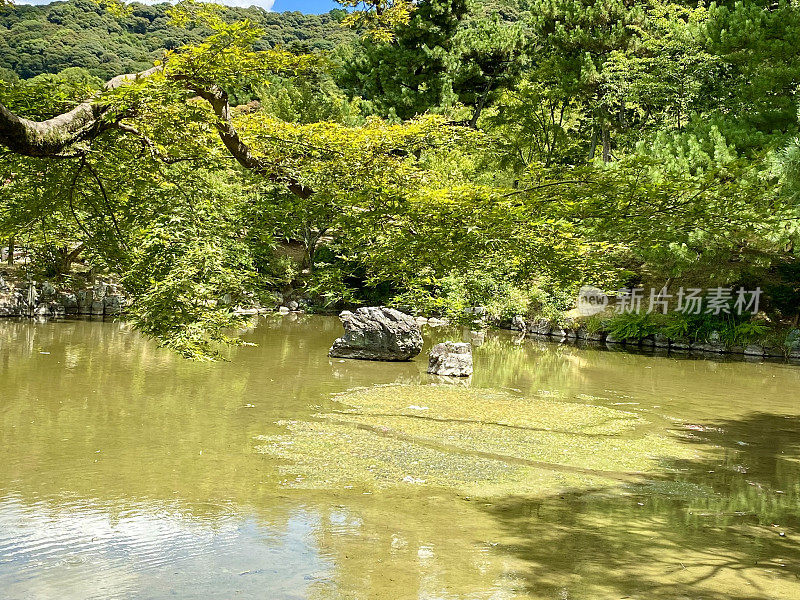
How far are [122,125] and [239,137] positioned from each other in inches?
39.9

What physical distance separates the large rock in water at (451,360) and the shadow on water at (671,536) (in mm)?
5347

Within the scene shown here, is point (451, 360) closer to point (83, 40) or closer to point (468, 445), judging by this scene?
point (468, 445)

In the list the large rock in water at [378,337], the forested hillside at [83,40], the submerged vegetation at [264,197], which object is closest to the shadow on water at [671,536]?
the submerged vegetation at [264,197]

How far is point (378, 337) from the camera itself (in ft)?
43.9

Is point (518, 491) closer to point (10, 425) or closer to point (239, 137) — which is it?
point (239, 137)

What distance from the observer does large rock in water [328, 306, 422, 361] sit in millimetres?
13352

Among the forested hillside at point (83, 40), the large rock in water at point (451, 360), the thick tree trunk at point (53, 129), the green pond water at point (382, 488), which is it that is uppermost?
the forested hillside at point (83, 40)

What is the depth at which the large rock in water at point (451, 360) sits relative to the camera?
12000 millimetres

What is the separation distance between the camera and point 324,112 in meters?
25.9

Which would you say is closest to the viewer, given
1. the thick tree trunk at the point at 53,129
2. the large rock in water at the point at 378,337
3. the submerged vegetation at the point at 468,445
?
the thick tree trunk at the point at 53,129

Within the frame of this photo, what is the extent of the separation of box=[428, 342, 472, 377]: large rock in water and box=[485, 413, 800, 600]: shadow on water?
5.35 meters

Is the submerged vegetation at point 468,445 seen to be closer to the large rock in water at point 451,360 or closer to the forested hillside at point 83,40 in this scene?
the large rock in water at point 451,360

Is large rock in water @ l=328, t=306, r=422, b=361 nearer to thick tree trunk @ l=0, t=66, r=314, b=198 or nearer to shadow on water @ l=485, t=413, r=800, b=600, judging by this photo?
shadow on water @ l=485, t=413, r=800, b=600

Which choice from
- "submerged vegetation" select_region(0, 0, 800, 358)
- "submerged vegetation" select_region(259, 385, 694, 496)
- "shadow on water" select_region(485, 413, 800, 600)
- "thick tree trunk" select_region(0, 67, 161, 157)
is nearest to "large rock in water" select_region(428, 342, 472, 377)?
"submerged vegetation" select_region(259, 385, 694, 496)
